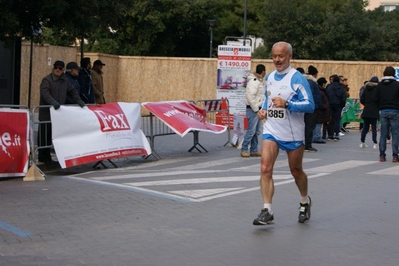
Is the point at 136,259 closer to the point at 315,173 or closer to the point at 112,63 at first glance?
the point at 315,173

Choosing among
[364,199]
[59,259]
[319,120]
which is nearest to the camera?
[59,259]

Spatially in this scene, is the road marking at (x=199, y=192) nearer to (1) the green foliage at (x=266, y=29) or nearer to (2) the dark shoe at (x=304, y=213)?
(2) the dark shoe at (x=304, y=213)

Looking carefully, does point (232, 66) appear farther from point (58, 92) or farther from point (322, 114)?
point (58, 92)

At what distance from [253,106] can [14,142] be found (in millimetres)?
5386

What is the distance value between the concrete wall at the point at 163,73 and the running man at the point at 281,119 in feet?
70.5

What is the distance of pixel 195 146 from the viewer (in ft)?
57.9

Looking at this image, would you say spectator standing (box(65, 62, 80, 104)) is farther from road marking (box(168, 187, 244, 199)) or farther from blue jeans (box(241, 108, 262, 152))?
road marking (box(168, 187, 244, 199))

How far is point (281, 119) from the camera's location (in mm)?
8742

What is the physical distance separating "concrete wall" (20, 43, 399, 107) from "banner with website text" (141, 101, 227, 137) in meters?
13.6

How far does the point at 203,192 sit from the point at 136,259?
4.16m

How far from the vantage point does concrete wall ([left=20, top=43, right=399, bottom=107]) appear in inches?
1185

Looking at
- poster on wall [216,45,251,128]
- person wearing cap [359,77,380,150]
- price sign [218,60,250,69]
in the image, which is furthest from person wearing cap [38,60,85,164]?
person wearing cap [359,77,380,150]

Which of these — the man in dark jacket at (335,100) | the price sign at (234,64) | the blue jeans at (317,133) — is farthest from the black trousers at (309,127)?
the man in dark jacket at (335,100)

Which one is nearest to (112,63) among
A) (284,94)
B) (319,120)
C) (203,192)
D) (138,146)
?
(319,120)
